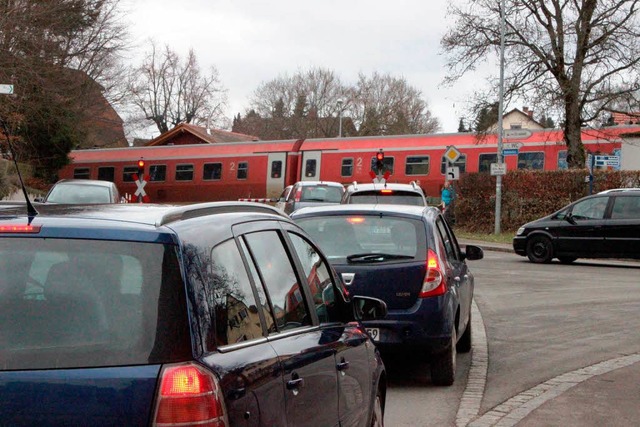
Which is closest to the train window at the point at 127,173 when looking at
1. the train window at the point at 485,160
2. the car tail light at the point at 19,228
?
the train window at the point at 485,160

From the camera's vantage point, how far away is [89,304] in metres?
3.28

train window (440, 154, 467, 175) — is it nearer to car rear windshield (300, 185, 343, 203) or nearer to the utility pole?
the utility pole

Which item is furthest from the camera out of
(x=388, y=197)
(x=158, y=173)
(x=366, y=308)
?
(x=158, y=173)

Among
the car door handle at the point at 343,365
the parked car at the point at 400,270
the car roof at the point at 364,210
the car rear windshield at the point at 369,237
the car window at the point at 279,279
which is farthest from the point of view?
the car roof at the point at 364,210

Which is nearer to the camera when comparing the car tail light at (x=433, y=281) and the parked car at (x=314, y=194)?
the car tail light at (x=433, y=281)

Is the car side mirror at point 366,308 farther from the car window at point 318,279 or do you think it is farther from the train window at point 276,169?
the train window at point 276,169

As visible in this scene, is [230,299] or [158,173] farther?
[158,173]

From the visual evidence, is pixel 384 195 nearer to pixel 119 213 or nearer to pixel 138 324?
pixel 119 213

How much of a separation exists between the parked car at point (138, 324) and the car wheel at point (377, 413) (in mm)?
1592

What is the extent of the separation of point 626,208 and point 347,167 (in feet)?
78.0

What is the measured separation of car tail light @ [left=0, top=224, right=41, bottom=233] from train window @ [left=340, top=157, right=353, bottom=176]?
1675 inches

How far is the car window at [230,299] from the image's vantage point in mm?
3498

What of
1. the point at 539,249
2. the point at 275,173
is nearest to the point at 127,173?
the point at 275,173

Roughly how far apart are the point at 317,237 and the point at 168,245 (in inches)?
227
